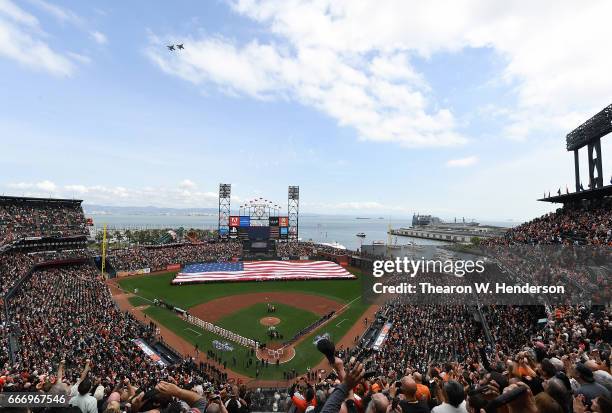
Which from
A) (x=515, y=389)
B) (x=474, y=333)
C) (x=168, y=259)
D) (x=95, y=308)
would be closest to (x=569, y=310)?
(x=474, y=333)

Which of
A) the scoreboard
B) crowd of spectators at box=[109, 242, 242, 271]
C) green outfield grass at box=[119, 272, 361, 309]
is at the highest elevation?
the scoreboard

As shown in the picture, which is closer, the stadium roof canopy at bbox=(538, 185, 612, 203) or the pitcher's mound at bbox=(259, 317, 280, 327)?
the stadium roof canopy at bbox=(538, 185, 612, 203)

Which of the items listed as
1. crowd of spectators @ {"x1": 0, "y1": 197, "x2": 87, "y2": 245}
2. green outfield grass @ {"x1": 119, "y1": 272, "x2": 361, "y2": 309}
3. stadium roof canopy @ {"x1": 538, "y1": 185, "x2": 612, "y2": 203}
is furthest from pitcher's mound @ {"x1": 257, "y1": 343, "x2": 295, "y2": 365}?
crowd of spectators @ {"x1": 0, "y1": 197, "x2": 87, "y2": 245}

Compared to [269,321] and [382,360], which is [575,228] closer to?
[382,360]

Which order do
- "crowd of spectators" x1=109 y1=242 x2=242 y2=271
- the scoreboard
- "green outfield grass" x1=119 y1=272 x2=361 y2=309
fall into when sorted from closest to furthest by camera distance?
"green outfield grass" x1=119 y1=272 x2=361 y2=309 → "crowd of spectators" x1=109 y1=242 x2=242 y2=271 → the scoreboard

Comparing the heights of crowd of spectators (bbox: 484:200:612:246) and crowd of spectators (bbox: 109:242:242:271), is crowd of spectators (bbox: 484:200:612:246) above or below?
above

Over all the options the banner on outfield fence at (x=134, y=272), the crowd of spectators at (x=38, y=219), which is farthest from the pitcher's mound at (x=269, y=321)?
the crowd of spectators at (x=38, y=219)

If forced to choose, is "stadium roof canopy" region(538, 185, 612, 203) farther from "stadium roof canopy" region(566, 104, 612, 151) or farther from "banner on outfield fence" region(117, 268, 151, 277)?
"banner on outfield fence" region(117, 268, 151, 277)

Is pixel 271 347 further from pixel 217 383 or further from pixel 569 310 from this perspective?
pixel 569 310
